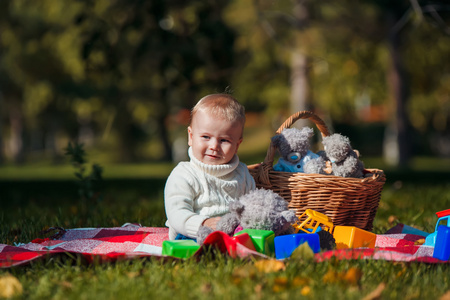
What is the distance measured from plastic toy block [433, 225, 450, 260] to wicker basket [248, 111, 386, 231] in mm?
675

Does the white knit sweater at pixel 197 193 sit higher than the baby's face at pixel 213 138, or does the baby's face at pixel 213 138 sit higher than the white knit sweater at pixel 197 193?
the baby's face at pixel 213 138

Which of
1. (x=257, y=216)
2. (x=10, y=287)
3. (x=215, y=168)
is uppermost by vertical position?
(x=215, y=168)

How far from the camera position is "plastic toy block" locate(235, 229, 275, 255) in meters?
2.50

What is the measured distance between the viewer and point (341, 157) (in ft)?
11.0

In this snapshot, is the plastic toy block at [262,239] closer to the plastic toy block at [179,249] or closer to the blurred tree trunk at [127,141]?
the plastic toy block at [179,249]

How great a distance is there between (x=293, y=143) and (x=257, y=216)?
2.94ft

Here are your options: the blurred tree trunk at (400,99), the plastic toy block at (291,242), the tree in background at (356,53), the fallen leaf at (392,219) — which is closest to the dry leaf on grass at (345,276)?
the plastic toy block at (291,242)

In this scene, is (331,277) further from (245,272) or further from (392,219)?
(392,219)

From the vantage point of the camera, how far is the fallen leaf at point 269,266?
2.21 metres

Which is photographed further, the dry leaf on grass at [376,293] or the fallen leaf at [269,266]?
the fallen leaf at [269,266]

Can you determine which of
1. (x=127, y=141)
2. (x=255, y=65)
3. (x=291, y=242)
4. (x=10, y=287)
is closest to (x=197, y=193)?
(x=291, y=242)

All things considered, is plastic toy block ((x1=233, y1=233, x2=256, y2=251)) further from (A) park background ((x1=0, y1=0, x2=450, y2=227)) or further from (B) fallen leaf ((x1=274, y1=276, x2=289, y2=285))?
(A) park background ((x1=0, y1=0, x2=450, y2=227))

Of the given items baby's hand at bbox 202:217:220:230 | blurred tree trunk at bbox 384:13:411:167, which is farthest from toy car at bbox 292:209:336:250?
blurred tree trunk at bbox 384:13:411:167

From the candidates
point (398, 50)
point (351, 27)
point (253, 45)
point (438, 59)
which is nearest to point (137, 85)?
point (253, 45)
